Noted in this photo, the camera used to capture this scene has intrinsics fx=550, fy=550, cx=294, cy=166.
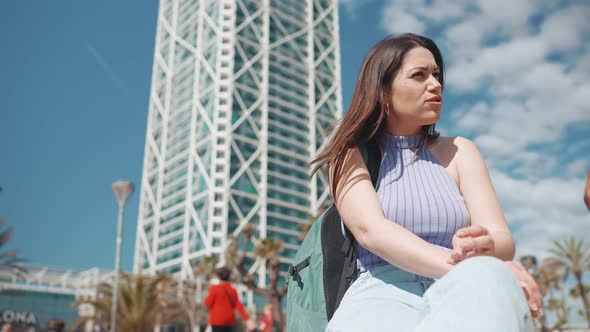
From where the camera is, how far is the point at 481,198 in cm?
167

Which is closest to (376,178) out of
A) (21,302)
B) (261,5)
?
(21,302)

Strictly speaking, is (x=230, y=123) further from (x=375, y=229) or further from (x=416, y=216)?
(x=375, y=229)

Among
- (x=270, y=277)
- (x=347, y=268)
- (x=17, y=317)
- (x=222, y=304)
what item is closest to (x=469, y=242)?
(x=347, y=268)

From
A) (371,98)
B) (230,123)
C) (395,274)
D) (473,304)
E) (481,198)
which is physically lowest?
(473,304)

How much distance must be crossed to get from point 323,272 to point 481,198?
560 mm

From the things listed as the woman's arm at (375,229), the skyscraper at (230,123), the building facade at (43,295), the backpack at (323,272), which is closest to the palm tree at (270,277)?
the backpack at (323,272)

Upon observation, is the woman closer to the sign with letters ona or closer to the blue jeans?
the blue jeans

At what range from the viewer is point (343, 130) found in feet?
6.06

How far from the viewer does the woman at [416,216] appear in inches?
39.6

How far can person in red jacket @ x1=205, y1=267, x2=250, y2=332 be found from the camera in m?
7.70

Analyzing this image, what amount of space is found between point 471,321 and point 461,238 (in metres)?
0.34

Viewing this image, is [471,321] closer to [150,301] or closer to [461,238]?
[461,238]

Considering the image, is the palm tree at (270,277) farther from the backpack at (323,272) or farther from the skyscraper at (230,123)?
the skyscraper at (230,123)

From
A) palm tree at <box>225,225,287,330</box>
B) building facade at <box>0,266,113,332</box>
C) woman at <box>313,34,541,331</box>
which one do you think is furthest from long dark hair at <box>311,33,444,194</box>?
building facade at <box>0,266,113,332</box>
